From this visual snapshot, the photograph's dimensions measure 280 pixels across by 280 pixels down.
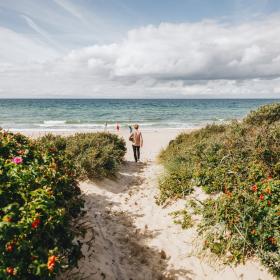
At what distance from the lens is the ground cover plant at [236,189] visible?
5016 millimetres

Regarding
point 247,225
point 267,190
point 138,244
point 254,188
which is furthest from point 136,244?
point 267,190

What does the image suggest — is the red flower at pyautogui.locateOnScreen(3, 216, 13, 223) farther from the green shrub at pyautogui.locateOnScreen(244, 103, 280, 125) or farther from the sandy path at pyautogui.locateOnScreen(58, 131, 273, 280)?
the green shrub at pyautogui.locateOnScreen(244, 103, 280, 125)

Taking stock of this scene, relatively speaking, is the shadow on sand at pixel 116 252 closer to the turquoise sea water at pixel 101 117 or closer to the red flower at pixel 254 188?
the red flower at pixel 254 188

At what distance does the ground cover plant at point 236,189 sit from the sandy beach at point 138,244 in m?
0.31

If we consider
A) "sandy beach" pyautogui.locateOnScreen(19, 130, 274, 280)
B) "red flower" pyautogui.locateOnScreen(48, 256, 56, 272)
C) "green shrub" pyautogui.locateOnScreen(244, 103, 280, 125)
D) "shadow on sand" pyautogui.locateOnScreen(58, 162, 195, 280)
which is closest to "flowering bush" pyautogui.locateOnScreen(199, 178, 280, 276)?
"sandy beach" pyautogui.locateOnScreen(19, 130, 274, 280)

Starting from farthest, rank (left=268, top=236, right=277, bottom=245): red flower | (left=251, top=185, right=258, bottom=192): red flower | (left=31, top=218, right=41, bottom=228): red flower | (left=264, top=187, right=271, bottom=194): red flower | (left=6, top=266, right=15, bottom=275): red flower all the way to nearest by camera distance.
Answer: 1. (left=251, top=185, right=258, bottom=192): red flower
2. (left=264, top=187, right=271, bottom=194): red flower
3. (left=268, top=236, right=277, bottom=245): red flower
4. (left=31, top=218, right=41, bottom=228): red flower
5. (left=6, top=266, right=15, bottom=275): red flower

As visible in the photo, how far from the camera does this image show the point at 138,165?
13.5m

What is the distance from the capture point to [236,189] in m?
6.27

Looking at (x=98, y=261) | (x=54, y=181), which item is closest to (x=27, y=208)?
(x=54, y=181)

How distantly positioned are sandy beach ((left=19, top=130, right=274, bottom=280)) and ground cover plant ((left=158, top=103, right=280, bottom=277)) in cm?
31

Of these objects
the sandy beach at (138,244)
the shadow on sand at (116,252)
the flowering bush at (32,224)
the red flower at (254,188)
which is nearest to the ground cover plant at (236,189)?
the red flower at (254,188)

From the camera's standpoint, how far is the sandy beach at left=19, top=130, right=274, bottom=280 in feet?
16.4

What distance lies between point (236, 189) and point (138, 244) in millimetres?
2535

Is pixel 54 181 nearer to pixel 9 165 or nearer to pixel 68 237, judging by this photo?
pixel 9 165
